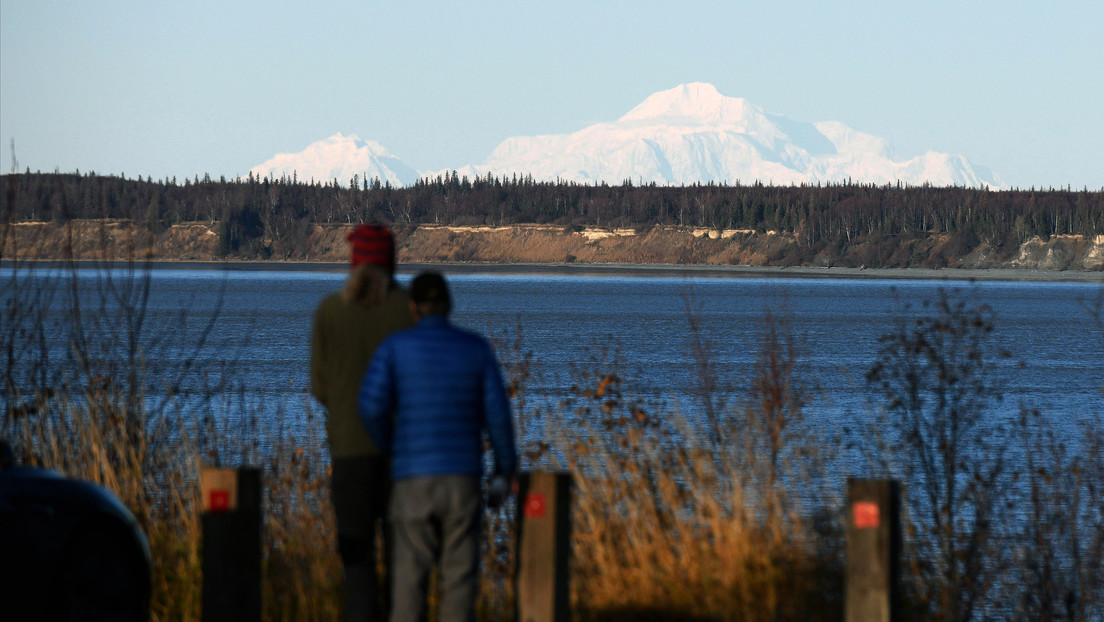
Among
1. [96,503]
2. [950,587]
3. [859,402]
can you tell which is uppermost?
[96,503]

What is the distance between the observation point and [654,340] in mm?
55812

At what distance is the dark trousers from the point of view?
533cm

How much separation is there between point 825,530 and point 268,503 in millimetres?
3796

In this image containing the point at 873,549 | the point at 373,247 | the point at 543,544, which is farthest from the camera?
the point at 373,247

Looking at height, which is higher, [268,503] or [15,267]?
[15,267]

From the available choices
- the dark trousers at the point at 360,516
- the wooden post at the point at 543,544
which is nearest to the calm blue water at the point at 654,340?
the dark trousers at the point at 360,516

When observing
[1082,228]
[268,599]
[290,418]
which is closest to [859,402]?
[290,418]

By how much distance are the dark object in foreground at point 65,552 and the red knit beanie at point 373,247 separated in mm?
1501

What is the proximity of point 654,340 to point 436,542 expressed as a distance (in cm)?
5083

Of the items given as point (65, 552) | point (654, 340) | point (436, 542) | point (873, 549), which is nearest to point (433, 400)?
point (436, 542)

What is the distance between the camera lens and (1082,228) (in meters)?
199

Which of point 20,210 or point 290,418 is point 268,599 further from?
point 290,418

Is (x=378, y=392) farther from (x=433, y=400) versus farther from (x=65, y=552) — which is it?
(x=65, y=552)

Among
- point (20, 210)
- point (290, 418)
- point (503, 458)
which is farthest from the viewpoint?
point (290, 418)
